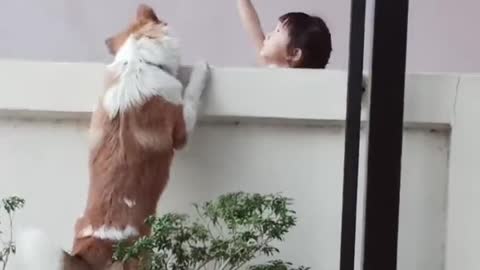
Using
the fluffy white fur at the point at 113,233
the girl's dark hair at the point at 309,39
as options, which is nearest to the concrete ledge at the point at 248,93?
the girl's dark hair at the point at 309,39

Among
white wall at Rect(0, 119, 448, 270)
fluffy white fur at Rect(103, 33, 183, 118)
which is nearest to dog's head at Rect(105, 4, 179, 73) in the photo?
fluffy white fur at Rect(103, 33, 183, 118)

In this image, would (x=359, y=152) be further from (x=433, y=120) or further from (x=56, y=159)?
(x=56, y=159)

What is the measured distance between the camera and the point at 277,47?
1595mm

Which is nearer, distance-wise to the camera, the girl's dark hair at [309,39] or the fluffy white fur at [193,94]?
the fluffy white fur at [193,94]

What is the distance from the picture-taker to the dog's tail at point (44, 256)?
1.26 meters

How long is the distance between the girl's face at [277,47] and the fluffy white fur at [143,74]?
22cm

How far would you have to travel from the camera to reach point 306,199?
1455mm

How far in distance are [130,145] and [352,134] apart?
32cm

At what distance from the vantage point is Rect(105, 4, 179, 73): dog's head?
4.62ft

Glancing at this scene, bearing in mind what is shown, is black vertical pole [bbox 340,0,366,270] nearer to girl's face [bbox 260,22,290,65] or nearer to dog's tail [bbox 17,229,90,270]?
girl's face [bbox 260,22,290,65]

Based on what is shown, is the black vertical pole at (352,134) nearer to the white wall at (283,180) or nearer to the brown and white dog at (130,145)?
the white wall at (283,180)

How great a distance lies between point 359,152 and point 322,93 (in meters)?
0.11

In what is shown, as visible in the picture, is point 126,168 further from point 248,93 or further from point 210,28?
point 210,28

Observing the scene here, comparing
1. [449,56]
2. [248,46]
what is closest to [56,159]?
[248,46]
